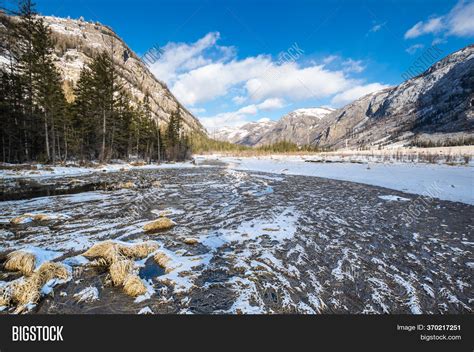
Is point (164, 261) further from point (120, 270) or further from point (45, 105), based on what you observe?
point (45, 105)

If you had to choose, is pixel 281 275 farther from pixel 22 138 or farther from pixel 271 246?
pixel 22 138

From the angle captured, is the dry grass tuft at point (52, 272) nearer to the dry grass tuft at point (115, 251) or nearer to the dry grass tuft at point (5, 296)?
the dry grass tuft at point (5, 296)

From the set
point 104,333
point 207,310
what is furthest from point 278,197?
point 104,333

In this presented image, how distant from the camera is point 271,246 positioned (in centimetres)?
695

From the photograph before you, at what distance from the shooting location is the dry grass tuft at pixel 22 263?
4867mm

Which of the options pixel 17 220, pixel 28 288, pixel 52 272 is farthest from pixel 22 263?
pixel 17 220

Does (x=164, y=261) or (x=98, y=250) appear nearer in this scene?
(x=164, y=261)

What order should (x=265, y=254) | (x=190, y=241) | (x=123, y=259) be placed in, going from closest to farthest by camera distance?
(x=123, y=259), (x=265, y=254), (x=190, y=241)

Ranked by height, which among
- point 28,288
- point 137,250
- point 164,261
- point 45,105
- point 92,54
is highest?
point 92,54

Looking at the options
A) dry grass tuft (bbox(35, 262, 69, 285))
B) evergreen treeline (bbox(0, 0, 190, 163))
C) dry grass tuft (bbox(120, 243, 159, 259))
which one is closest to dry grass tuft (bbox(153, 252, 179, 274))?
dry grass tuft (bbox(120, 243, 159, 259))

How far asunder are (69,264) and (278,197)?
11528 mm

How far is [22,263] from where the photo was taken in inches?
196

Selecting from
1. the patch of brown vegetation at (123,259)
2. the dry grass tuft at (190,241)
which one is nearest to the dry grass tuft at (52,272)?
the patch of brown vegetation at (123,259)

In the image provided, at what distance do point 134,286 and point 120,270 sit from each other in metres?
0.74
